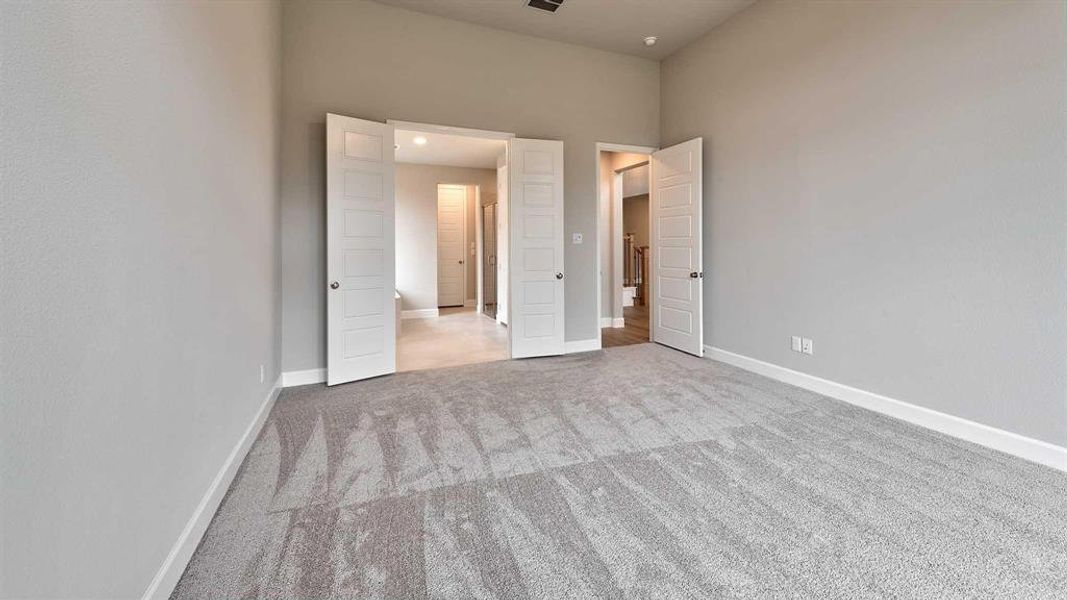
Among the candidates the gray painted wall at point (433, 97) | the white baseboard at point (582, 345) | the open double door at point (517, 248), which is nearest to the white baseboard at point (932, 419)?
the open double door at point (517, 248)

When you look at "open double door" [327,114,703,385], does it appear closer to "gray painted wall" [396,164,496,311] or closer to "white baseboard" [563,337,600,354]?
"white baseboard" [563,337,600,354]

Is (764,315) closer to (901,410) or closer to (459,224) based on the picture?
(901,410)

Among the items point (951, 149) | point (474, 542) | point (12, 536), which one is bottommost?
point (474, 542)

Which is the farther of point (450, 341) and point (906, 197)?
point (450, 341)

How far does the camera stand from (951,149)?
8.34ft

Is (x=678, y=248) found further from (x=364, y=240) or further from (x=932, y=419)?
(x=364, y=240)

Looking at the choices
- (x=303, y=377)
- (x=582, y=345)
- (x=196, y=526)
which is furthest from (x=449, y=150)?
(x=196, y=526)

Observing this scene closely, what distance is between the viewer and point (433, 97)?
4.05 meters

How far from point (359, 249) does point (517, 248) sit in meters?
1.48

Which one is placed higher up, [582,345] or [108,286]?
[108,286]

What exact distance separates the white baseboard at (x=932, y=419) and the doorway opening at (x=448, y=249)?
2.67 m

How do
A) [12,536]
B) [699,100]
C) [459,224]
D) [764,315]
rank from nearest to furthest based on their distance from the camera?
1. [12,536]
2. [764,315]
3. [699,100]
4. [459,224]

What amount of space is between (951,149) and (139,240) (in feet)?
12.6

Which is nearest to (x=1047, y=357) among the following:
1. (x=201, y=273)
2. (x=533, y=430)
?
(x=533, y=430)
